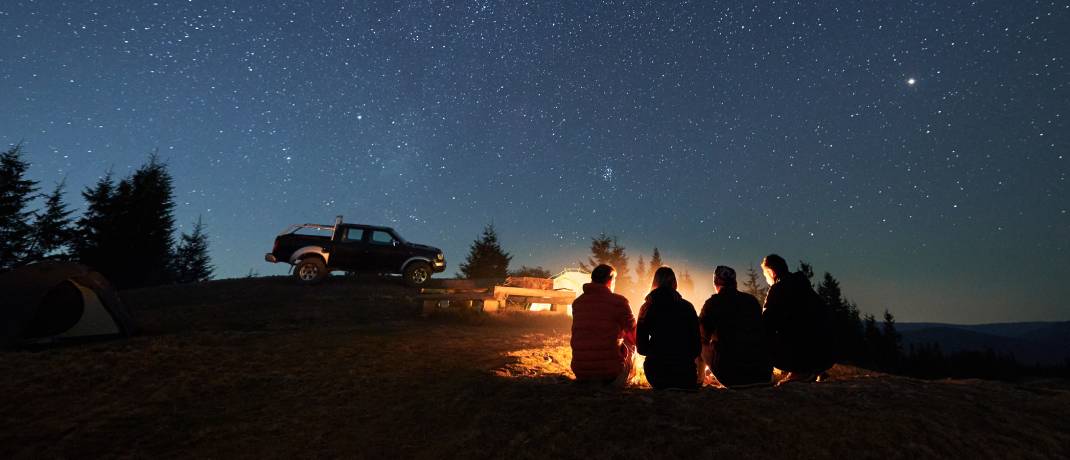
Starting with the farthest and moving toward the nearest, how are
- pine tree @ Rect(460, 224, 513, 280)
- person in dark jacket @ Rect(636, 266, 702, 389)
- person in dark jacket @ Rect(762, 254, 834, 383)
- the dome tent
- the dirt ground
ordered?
1. pine tree @ Rect(460, 224, 513, 280)
2. the dome tent
3. person in dark jacket @ Rect(762, 254, 834, 383)
4. person in dark jacket @ Rect(636, 266, 702, 389)
5. the dirt ground

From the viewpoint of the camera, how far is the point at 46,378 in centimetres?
591

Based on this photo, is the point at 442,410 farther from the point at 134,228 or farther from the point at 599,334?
the point at 134,228

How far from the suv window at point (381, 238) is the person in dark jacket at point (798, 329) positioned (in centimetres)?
1486

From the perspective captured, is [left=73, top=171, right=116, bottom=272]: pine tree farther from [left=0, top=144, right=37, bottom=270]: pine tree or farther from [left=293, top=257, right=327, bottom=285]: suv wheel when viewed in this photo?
[left=293, top=257, right=327, bottom=285]: suv wheel

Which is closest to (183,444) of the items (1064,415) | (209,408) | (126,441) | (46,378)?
(126,441)

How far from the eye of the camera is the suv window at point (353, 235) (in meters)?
16.6

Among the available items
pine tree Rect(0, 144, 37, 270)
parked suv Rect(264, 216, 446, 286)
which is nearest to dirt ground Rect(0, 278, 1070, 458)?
parked suv Rect(264, 216, 446, 286)

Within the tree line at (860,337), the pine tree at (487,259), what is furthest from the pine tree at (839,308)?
the pine tree at (487,259)

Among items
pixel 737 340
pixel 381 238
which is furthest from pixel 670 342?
pixel 381 238

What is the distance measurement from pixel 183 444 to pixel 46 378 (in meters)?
3.86

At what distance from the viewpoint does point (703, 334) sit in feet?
17.0

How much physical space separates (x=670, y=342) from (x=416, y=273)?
14506mm

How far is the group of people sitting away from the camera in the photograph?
181 inches

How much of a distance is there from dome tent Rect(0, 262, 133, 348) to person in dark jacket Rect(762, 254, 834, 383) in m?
12.6
